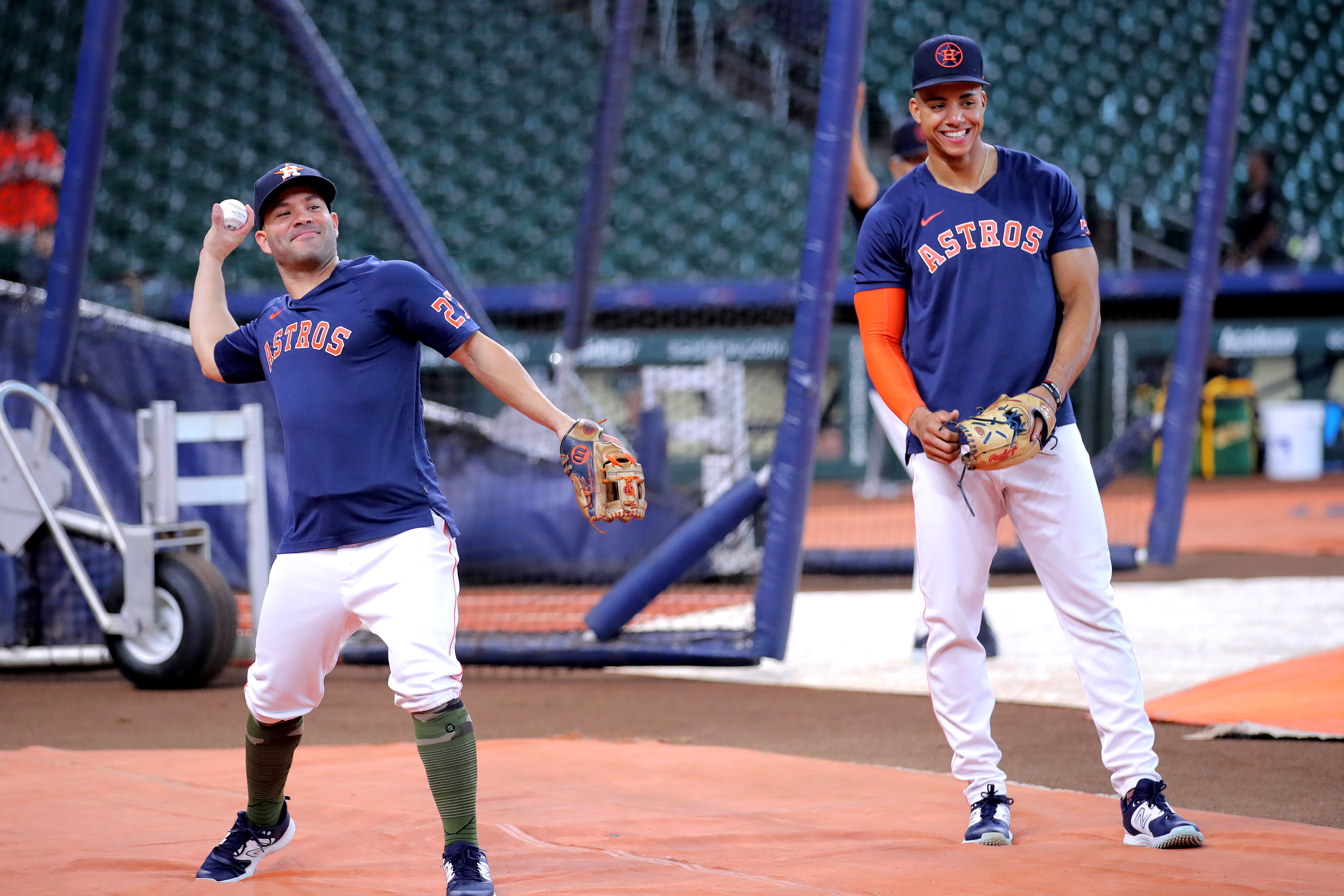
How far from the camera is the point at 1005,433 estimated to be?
304 centimetres

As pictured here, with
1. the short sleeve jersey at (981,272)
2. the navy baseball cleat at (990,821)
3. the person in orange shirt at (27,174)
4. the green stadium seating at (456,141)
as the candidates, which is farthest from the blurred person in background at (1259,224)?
the navy baseball cleat at (990,821)

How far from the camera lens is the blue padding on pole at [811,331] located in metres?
5.54

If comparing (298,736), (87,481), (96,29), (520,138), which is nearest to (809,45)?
(520,138)

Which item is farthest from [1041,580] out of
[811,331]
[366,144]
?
[366,144]

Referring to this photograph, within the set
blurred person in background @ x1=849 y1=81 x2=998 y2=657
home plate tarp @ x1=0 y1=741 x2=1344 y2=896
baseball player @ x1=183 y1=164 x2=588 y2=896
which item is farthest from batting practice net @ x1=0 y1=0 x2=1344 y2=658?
baseball player @ x1=183 y1=164 x2=588 y2=896

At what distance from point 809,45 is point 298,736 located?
377 inches

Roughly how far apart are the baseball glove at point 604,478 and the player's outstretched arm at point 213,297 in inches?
40.4

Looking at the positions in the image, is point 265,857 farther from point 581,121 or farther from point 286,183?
point 581,121

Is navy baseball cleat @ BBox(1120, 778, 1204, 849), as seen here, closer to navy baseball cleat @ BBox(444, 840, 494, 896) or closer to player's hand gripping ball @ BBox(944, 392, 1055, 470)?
player's hand gripping ball @ BBox(944, 392, 1055, 470)

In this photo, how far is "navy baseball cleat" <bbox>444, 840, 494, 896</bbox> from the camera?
2783 millimetres

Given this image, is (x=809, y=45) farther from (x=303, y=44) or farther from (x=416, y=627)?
(x=416, y=627)

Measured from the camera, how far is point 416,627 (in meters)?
2.89

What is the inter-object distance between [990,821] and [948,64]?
69.5 inches

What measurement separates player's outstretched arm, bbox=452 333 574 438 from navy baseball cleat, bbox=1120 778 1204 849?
5.01 feet
